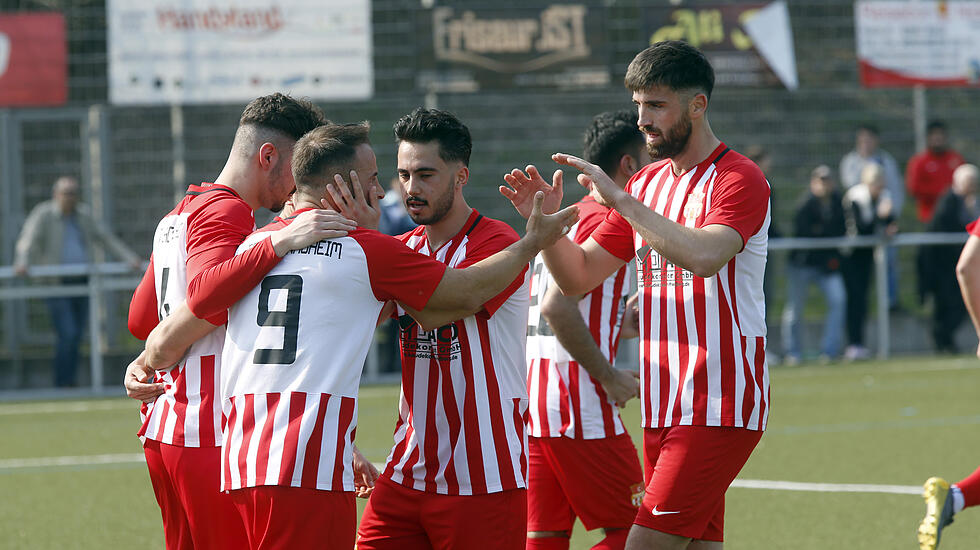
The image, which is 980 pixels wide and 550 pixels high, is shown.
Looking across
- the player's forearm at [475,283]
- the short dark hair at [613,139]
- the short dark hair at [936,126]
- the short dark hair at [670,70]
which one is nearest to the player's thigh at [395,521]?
the player's forearm at [475,283]

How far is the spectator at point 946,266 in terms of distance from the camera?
14.9 metres

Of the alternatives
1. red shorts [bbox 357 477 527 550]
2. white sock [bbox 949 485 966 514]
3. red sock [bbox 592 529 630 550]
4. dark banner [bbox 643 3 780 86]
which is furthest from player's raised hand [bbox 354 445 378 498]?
dark banner [bbox 643 3 780 86]

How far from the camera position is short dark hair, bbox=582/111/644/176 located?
17.8ft

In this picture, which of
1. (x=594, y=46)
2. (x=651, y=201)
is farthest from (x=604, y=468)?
(x=594, y=46)

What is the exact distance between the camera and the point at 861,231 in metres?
14.8

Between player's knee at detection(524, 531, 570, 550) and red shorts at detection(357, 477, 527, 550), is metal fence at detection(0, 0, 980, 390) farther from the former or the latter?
red shorts at detection(357, 477, 527, 550)

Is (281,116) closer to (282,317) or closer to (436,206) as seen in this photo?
(436,206)

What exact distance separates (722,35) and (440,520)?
12341 millimetres

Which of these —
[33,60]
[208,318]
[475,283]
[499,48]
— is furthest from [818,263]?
[208,318]

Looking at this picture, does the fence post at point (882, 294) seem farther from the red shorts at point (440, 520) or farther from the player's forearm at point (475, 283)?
the player's forearm at point (475, 283)

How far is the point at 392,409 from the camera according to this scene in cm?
1177

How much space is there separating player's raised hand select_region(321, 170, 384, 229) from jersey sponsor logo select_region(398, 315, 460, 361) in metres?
0.44

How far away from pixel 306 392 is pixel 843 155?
14007mm

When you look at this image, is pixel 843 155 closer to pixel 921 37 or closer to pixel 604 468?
pixel 921 37
